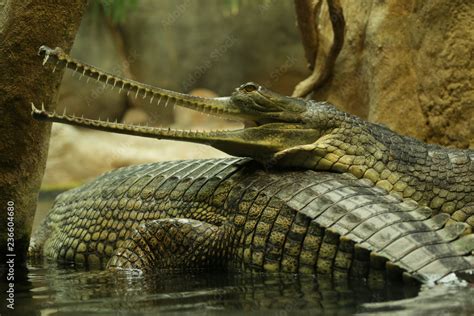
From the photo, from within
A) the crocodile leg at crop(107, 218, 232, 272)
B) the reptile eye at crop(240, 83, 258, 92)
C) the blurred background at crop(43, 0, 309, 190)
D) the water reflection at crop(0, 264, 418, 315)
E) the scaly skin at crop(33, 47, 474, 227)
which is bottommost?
the water reflection at crop(0, 264, 418, 315)

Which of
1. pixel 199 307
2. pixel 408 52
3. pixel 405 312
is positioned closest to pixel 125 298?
pixel 199 307

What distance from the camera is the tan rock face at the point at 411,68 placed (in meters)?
5.36

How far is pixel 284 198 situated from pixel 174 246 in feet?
2.41

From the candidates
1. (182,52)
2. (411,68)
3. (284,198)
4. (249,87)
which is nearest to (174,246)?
(284,198)

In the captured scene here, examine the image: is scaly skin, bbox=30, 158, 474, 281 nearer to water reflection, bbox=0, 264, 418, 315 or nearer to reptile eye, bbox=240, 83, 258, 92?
water reflection, bbox=0, 264, 418, 315

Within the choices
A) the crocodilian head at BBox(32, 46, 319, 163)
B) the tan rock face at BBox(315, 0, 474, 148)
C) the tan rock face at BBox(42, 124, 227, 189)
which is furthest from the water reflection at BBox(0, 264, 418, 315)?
the tan rock face at BBox(42, 124, 227, 189)

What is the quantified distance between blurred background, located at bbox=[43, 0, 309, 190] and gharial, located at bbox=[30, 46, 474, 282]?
8.22 metres

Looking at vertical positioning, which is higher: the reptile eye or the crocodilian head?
the reptile eye

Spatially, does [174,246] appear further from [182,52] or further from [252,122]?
[182,52]

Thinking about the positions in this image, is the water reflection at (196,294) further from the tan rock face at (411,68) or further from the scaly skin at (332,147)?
the tan rock face at (411,68)

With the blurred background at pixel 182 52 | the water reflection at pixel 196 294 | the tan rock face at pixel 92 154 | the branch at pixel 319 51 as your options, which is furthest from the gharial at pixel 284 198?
the blurred background at pixel 182 52

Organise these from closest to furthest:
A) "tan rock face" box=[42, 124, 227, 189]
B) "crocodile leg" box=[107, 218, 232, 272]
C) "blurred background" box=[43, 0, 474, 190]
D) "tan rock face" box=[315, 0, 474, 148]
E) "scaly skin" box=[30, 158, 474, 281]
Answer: "scaly skin" box=[30, 158, 474, 281]
"crocodile leg" box=[107, 218, 232, 272]
"tan rock face" box=[315, 0, 474, 148]
"blurred background" box=[43, 0, 474, 190]
"tan rock face" box=[42, 124, 227, 189]

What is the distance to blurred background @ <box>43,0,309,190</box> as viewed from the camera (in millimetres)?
13430

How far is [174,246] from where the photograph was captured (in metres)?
4.06
